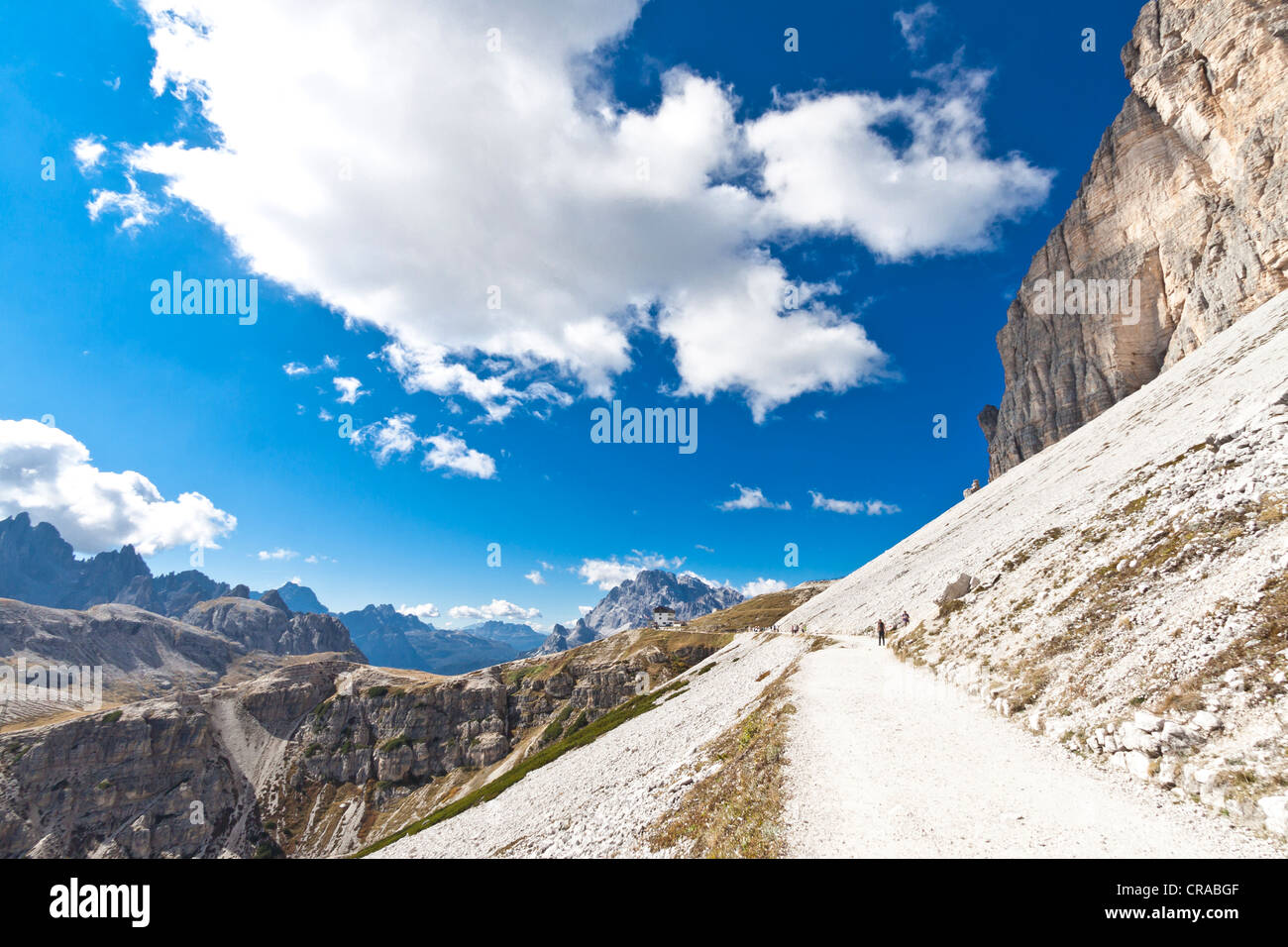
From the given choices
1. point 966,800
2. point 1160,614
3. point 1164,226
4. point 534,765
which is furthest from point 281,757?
point 1164,226

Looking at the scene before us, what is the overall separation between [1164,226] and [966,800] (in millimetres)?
133005

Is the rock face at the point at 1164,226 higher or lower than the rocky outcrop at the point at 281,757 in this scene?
higher

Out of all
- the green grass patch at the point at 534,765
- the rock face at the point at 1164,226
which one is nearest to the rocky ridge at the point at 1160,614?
the green grass patch at the point at 534,765

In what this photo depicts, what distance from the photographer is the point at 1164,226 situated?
302 ft

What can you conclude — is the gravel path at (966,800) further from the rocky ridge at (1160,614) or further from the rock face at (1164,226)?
the rock face at (1164,226)

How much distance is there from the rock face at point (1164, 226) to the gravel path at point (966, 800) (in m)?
98.1

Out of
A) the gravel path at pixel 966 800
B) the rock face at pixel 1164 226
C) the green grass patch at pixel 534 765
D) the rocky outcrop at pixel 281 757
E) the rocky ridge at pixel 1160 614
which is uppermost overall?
the rock face at pixel 1164 226

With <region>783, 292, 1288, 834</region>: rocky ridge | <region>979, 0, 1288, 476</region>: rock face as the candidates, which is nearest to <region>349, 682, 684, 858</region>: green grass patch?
<region>783, 292, 1288, 834</region>: rocky ridge

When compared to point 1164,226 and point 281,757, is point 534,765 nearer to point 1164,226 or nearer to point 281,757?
point 281,757

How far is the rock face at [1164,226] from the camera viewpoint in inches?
2864
